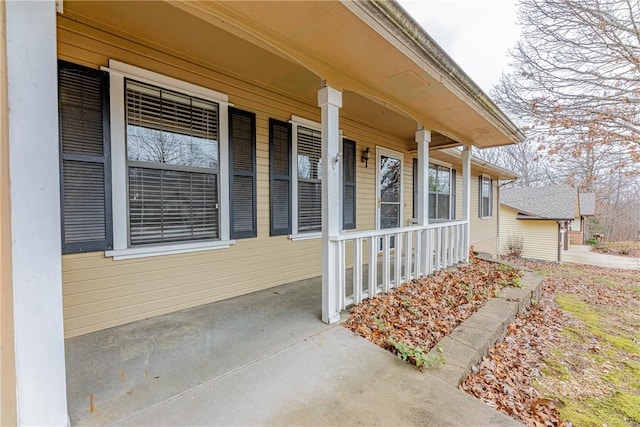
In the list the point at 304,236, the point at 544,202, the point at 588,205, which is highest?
the point at 544,202

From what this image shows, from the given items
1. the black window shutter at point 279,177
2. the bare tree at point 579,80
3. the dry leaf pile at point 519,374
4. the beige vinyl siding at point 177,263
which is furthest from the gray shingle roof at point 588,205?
the black window shutter at point 279,177

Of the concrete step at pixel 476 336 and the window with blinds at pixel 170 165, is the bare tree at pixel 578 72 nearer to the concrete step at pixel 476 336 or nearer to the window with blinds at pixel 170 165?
the concrete step at pixel 476 336

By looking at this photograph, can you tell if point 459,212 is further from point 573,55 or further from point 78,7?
point 78,7

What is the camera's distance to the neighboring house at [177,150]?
4.11 feet

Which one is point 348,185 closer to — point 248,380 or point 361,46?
point 361,46

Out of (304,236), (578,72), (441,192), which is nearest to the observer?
(304,236)

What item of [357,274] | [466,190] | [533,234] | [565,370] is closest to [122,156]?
[357,274]

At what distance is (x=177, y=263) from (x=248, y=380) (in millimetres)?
1642

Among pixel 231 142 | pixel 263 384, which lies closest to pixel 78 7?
pixel 231 142

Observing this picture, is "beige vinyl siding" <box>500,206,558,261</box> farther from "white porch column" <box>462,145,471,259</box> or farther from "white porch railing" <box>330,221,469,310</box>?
"white porch railing" <box>330,221,469,310</box>

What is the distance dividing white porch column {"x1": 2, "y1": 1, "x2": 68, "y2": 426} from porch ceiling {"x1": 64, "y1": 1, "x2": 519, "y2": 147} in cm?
100

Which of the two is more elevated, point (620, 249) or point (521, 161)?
point (521, 161)

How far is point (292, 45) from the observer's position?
7.95 feet

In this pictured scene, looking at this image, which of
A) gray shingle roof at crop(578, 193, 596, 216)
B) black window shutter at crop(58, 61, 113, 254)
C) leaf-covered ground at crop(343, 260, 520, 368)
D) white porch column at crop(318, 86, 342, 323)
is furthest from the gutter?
gray shingle roof at crop(578, 193, 596, 216)
